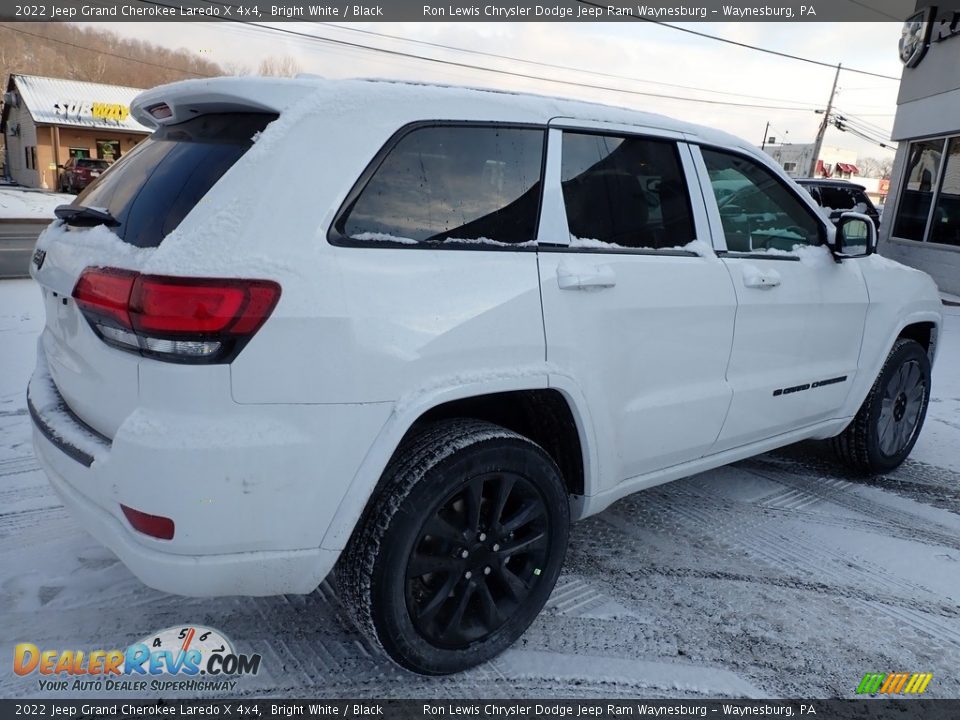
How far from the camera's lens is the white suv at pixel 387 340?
1.87 m

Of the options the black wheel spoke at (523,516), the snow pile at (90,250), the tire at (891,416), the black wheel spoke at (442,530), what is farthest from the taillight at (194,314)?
the tire at (891,416)

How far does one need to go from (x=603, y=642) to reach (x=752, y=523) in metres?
1.40

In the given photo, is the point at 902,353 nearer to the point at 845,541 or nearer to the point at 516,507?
the point at 845,541

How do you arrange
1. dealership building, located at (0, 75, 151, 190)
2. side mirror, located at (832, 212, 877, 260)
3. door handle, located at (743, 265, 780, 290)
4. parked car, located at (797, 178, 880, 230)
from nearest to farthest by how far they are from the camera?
door handle, located at (743, 265, 780, 290) < side mirror, located at (832, 212, 877, 260) < parked car, located at (797, 178, 880, 230) < dealership building, located at (0, 75, 151, 190)

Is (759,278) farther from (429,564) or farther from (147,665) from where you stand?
(147,665)

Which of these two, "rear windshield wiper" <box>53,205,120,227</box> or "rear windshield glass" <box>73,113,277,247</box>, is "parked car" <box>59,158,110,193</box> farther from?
"rear windshield glass" <box>73,113,277,247</box>

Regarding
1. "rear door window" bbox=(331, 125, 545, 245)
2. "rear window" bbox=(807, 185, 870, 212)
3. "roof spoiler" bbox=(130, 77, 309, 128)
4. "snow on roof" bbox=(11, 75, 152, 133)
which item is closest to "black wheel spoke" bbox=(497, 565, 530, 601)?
"rear door window" bbox=(331, 125, 545, 245)

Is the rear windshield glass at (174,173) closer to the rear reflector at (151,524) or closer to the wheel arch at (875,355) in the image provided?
the rear reflector at (151,524)

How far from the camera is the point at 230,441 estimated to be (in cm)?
185

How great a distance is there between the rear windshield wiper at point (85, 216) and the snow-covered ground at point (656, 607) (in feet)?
4.58

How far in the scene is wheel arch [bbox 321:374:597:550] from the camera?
6.77ft

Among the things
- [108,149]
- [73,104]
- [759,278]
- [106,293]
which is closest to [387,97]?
[106,293]

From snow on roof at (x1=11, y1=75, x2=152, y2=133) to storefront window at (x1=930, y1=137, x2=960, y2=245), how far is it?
1467 inches

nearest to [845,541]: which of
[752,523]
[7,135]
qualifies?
[752,523]
